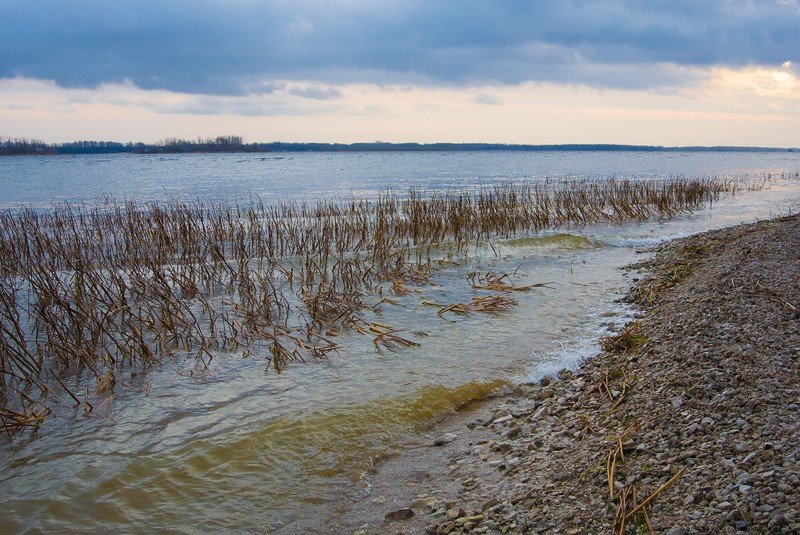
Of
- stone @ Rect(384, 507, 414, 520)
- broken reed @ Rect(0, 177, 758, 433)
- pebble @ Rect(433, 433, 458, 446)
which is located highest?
broken reed @ Rect(0, 177, 758, 433)

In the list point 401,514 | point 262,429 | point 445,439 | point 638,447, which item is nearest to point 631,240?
point 445,439

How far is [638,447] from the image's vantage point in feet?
13.9

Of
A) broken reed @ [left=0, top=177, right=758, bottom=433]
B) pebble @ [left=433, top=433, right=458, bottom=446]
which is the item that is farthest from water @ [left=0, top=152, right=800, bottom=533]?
broken reed @ [left=0, top=177, right=758, bottom=433]

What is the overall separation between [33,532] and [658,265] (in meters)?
12.7

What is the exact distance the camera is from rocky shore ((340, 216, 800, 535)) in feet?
11.3

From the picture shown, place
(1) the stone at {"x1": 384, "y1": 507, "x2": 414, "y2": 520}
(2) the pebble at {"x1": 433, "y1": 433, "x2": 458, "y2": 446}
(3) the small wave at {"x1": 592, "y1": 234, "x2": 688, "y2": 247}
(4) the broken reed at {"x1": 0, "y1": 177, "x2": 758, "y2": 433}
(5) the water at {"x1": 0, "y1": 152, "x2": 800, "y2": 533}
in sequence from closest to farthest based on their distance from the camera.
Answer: (1) the stone at {"x1": 384, "y1": 507, "x2": 414, "y2": 520} < (5) the water at {"x1": 0, "y1": 152, "x2": 800, "y2": 533} < (2) the pebble at {"x1": 433, "y1": 433, "x2": 458, "y2": 446} < (4) the broken reed at {"x1": 0, "y1": 177, "x2": 758, "y2": 433} < (3) the small wave at {"x1": 592, "y1": 234, "x2": 688, "y2": 247}

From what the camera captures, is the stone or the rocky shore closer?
the rocky shore

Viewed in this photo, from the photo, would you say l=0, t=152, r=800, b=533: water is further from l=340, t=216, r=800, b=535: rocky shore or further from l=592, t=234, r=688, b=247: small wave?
l=592, t=234, r=688, b=247: small wave

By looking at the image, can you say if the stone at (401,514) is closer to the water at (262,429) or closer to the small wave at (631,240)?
the water at (262,429)

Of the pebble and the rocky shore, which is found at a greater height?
the rocky shore

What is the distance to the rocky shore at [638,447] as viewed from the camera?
3.45 m

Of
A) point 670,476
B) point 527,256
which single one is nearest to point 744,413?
point 670,476

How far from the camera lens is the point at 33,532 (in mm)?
4336

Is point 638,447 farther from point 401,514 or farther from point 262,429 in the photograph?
point 262,429
